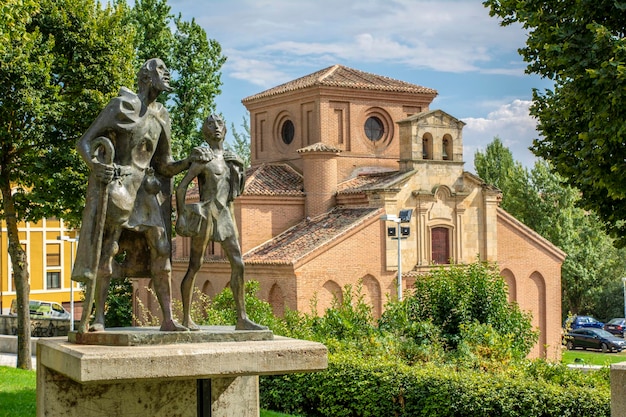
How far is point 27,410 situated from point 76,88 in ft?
30.0

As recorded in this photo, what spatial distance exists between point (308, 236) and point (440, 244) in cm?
574

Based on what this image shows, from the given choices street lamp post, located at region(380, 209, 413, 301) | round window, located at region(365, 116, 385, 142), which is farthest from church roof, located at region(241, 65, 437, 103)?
street lamp post, located at region(380, 209, 413, 301)

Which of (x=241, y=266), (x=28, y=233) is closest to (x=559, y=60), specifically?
(x=241, y=266)

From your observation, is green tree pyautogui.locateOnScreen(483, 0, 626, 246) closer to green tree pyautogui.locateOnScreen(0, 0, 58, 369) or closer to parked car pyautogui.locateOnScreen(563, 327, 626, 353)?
green tree pyautogui.locateOnScreen(0, 0, 58, 369)

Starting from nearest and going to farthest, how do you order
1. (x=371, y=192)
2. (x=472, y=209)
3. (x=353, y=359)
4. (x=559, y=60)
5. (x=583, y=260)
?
A: (x=559, y=60) → (x=353, y=359) → (x=371, y=192) → (x=472, y=209) → (x=583, y=260)

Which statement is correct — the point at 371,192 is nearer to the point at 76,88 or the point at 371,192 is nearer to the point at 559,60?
the point at 76,88

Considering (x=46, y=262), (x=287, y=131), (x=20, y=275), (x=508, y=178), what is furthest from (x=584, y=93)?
(x=46, y=262)

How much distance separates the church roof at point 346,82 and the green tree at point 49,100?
17468mm

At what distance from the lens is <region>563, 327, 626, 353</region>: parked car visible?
42219mm

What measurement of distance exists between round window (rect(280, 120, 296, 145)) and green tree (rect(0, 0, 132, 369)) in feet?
60.4

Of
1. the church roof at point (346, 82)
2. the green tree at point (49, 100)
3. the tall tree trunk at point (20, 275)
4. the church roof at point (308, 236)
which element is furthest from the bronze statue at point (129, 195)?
the church roof at point (346, 82)

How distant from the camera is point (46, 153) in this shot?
20.2m

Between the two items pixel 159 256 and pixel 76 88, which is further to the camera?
pixel 76 88

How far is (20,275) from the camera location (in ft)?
68.1
